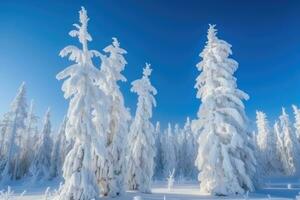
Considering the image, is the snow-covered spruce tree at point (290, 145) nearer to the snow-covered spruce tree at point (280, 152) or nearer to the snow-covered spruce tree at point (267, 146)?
the snow-covered spruce tree at point (280, 152)

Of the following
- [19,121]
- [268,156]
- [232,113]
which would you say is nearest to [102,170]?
[232,113]

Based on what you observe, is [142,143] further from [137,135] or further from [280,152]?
[280,152]

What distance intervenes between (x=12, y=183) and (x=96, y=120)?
3806cm

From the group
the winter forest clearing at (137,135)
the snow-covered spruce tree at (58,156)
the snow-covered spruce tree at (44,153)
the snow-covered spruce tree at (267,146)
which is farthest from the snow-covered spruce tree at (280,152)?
the snow-covered spruce tree at (44,153)

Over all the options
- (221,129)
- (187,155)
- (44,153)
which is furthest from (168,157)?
(221,129)

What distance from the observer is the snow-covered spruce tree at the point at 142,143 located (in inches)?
1265

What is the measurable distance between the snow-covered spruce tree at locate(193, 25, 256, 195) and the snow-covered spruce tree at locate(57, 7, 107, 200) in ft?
34.9

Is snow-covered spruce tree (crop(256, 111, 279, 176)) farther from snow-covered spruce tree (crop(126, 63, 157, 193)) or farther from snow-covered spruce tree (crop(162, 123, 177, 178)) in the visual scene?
snow-covered spruce tree (crop(126, 63, 157, 193))

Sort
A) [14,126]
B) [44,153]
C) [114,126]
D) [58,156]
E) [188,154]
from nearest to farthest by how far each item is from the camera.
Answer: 1. [114,126]
2. [14,126]
3. [44,153]
4. [58,156]
5. [188,154]

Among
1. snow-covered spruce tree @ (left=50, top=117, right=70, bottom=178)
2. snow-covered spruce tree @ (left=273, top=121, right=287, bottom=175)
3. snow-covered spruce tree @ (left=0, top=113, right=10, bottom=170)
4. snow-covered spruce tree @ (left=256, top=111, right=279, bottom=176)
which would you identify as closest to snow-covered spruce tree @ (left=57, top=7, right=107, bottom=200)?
snow-covered spruce tree @ (left=0, top=113, right=10, bottom=170)

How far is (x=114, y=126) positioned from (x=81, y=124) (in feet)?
19.5

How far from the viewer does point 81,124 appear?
23312 mm

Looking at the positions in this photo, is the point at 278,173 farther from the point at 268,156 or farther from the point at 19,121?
the point at 19,121

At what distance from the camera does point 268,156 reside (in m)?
77.5
